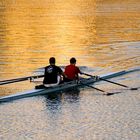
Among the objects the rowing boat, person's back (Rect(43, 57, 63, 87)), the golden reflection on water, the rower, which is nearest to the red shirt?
the rowing boat

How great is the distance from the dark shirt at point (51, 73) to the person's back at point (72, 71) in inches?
37.6

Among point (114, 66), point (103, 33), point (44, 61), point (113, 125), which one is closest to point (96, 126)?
point (113, 125)

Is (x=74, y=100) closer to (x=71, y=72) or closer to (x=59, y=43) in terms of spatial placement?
(x=71, y=72)

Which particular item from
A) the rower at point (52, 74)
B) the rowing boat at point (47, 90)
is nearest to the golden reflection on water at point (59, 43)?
the rowing boat at point (47, 90)

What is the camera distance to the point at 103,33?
5878 cm

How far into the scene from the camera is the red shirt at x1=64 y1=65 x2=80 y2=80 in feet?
84.6

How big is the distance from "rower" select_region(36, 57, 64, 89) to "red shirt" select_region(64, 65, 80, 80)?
758 mm

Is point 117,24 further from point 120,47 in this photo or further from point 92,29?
point 120,47

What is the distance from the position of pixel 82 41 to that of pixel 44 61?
14.7m

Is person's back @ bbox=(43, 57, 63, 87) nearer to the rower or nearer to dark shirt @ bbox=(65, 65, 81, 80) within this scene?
the rower

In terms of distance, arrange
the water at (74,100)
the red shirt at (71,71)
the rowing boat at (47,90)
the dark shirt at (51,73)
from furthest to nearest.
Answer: the red shirt at (71,71), the dark shirt at (51,73), the rowing boat at (47,90), the water at (74,100)

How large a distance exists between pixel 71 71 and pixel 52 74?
128cm

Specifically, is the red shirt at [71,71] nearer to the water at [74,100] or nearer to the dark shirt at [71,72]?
the dark shirt at [71,72]

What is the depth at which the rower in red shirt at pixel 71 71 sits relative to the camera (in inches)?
1016
